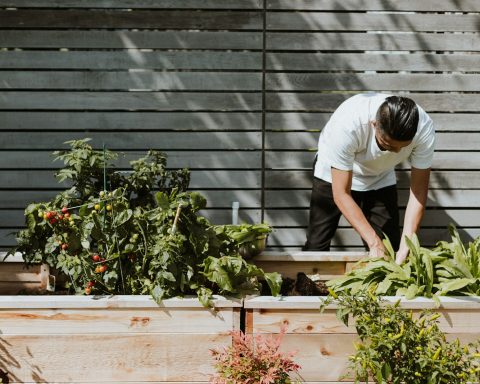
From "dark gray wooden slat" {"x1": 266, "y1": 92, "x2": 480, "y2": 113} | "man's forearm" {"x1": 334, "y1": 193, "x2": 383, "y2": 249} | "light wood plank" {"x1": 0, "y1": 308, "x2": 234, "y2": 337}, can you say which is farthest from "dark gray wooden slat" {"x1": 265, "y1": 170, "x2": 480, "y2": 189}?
"light wood plank" {"x1": 0, "y1": 308, "x2": 234, "y2": 337}

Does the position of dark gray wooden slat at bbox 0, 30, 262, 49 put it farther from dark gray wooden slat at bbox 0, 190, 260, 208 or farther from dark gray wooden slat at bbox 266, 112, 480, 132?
dark gray wooden slat at bbox 0, 190, 260, 208

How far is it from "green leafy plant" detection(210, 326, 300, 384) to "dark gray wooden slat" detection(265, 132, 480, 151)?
88.2 inches

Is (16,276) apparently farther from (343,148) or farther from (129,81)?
(343,148)

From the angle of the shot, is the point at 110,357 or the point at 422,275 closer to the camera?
the point at 110,357

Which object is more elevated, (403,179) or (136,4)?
(136,4)

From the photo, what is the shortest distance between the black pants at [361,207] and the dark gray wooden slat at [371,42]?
1.15 metres

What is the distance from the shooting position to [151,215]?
335 cm

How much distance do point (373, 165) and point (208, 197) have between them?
1.47 metres

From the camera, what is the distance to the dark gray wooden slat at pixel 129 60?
479 cm

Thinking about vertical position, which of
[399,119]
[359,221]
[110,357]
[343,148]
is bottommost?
[110,357]

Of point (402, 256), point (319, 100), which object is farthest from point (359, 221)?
point (319, 100)

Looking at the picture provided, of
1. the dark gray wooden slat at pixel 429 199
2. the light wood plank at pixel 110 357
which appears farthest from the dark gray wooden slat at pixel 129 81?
the light wood plank at pixel 110 357

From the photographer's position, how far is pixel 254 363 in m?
2.87

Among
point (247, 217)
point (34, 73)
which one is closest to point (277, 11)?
point (247, 217)
